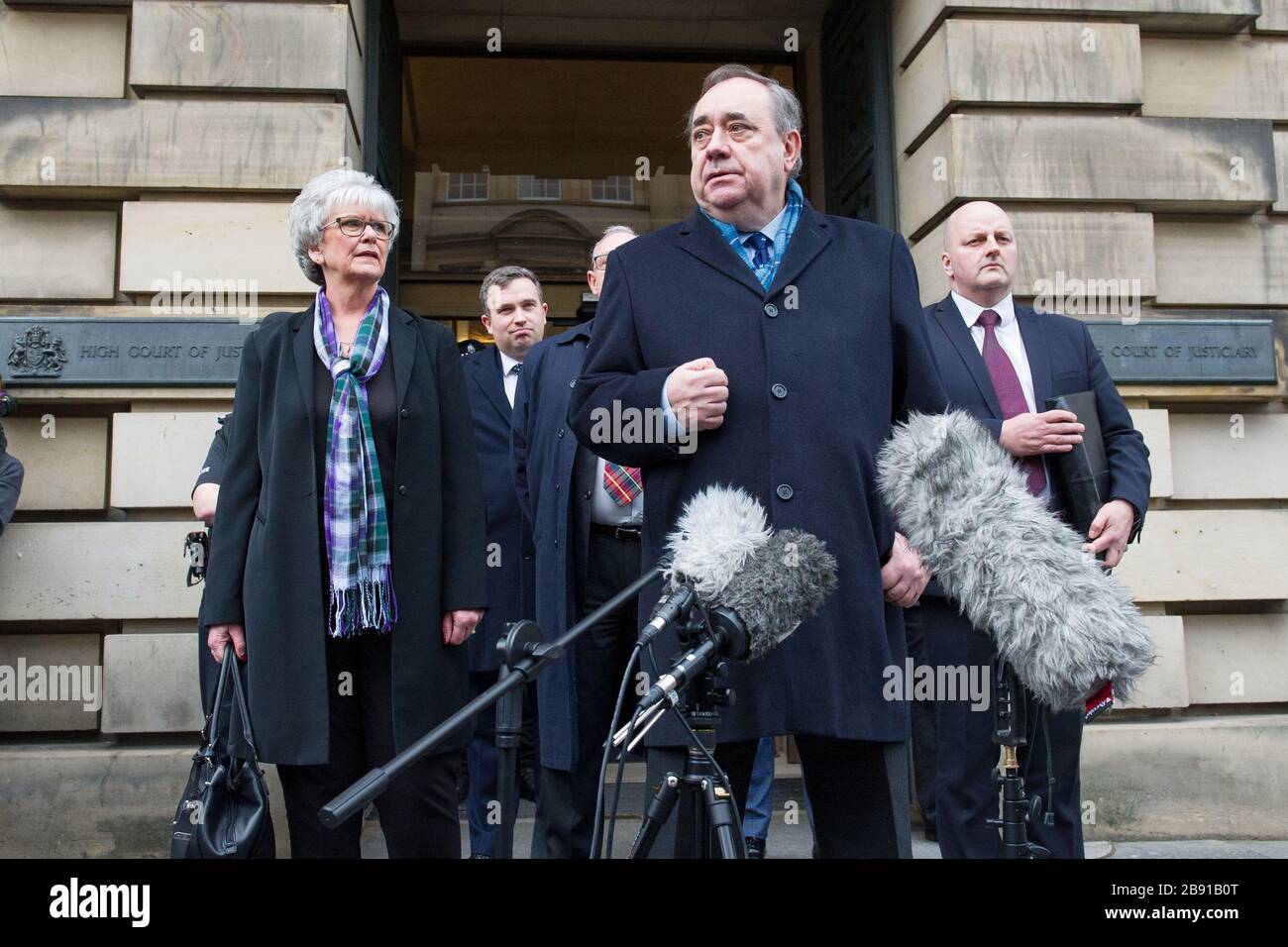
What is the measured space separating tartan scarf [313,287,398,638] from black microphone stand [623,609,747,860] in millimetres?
1456

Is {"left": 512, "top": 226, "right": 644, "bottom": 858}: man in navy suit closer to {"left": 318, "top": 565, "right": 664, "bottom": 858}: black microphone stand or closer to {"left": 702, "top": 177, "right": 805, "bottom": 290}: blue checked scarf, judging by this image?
{"left": 702, "top": 177, "right": 805, "bottom": 290}: blue checked scarf

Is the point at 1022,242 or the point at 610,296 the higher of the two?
the point at 1022,242

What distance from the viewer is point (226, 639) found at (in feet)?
11.3

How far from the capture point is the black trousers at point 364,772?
3.37m

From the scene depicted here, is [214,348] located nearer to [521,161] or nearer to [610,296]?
[610,296]

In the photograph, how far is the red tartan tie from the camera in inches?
171

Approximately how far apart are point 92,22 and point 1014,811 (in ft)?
19.3

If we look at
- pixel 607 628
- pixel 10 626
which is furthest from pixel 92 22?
pixel 607 628

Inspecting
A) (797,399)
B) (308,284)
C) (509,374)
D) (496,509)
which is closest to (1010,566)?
(797,399)

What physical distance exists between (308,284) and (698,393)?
3.93 m

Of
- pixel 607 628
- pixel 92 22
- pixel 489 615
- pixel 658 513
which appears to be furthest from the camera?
pixel 92 22

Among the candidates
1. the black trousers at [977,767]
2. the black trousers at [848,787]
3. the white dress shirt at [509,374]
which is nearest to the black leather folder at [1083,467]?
the black trousers at [977,767]

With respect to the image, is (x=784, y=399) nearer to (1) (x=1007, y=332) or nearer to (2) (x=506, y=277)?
(1) (x=1007, y=332)

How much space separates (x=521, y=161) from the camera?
32.7ft
